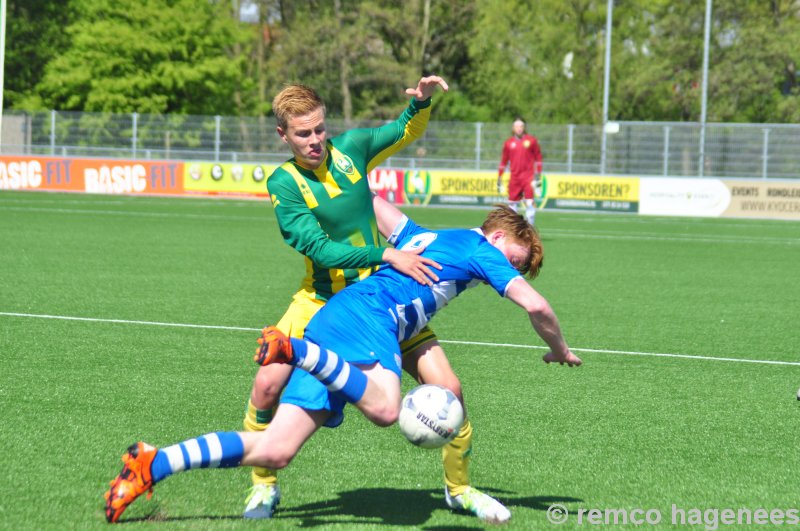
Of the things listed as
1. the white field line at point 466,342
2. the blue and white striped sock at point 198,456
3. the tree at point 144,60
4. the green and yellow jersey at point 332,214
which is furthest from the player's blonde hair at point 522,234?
the tree at point 144,60

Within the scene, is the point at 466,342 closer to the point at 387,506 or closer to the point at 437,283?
the point at 387,506

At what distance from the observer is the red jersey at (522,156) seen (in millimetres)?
21859

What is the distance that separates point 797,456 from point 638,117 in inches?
1908

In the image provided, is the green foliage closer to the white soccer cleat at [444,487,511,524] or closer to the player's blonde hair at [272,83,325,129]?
the player's blonde hair at [272,83,325,129]

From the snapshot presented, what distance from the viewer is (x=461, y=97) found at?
59.5 m

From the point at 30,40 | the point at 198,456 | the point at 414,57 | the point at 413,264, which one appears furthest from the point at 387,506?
the point at 414,57

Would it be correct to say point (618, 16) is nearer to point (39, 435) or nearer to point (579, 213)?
point (579, 213)

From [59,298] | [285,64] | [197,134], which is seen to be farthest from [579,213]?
[285,64]

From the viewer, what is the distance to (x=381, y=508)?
517cm

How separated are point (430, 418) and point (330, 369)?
454 millimetres

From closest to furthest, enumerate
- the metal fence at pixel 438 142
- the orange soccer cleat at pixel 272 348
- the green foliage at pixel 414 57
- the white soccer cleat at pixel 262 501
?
the orange soccer cleat at pixel 272 348 → the white soccer cleat at pixel 262 501 → the metal fence at pixel 438 142 → the green foliage at pixel 414 57

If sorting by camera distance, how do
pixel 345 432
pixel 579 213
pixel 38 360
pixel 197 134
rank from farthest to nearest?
1. pixel 197 134
2. pixel 579 213
3. pixel 38 360
4. pixel 345 432

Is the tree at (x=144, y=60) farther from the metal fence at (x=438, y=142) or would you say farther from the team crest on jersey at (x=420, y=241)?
the team crest on jersey at (x=420, y=241)

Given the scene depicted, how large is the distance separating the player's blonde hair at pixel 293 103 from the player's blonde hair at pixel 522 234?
959mm
